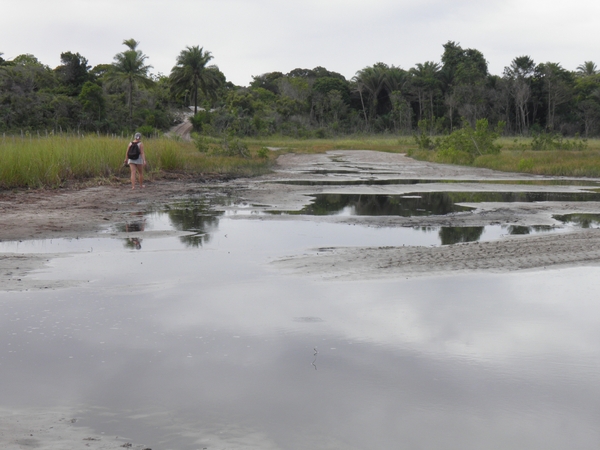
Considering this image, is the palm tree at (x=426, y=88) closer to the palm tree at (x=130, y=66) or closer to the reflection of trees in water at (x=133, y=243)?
the palm tree at (x=130, y=66)

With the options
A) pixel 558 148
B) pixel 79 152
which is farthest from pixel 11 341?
pixel 558 148

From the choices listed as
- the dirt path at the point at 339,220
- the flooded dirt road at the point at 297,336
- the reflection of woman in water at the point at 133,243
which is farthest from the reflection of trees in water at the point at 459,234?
the reflection of woman in water at the point at 133,243

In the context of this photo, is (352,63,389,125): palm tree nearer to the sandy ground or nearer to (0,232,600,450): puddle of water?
(0,232,600,450): puddle of water

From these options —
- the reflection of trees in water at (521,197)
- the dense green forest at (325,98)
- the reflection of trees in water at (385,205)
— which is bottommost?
the reflection of trees in water at (521,197)

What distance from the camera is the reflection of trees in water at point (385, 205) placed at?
1393 centimetres

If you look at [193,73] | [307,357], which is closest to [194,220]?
[307,357]

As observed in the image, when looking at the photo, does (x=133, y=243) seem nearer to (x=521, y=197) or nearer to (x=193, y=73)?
(x=521, y=197)

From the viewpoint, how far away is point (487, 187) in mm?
20609

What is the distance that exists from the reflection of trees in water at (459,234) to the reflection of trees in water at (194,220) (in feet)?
11.9

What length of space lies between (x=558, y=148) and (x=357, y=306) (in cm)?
3608

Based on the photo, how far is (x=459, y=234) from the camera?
1087 centimetres

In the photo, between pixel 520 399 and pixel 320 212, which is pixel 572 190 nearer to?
pixel 320 212

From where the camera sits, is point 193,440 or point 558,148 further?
point 558,148

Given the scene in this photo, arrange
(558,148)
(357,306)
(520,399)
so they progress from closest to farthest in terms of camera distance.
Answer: (520,399), (357,306), (558,148)
